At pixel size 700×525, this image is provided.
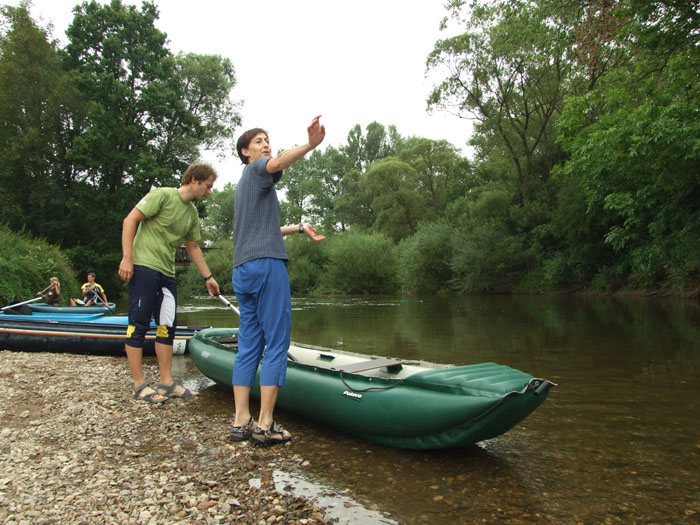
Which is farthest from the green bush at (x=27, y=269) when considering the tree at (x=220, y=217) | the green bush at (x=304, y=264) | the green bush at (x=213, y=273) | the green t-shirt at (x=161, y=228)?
the tree at (x=220, y=217)

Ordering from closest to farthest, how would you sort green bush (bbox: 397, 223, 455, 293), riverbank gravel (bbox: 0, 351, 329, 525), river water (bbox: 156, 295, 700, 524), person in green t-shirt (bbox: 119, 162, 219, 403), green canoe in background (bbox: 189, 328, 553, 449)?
riverbank gravel (bbox: 0, 351, 329, 525)
river water (bbox: 156, 295, 700, 524)
green canoe in background (bbox: 189, 328, 553, 449)
person in green t-shirt (bbox: 119, 162, 219, 403)
green bush (bbox: 397, 223, 455, 293)

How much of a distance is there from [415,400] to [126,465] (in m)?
1.71

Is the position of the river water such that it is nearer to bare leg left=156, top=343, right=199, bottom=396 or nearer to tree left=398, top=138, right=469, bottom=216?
bare leg left=156, top=343, right=199, bottom=396

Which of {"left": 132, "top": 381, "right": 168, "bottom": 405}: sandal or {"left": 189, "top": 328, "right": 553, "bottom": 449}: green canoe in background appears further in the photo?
{"left": 132, "top": 381, "right": 168, "bottom": 405}: sandal

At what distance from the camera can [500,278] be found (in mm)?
27234

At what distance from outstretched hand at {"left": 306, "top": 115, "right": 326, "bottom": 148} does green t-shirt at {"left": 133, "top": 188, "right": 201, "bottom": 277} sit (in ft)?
6.02

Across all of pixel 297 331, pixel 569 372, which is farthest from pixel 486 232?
pixel 569 372

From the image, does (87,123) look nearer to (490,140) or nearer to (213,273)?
(213,273)

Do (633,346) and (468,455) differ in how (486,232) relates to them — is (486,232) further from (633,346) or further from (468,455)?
(468,455)

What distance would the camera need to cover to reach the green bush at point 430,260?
3027cm

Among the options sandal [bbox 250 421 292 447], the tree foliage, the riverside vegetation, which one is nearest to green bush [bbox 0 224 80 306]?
the riverside vegetation

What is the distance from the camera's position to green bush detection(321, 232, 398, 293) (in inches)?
1345

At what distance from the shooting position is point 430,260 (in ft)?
99.8

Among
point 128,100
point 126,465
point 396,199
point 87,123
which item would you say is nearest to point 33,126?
point 87,123
